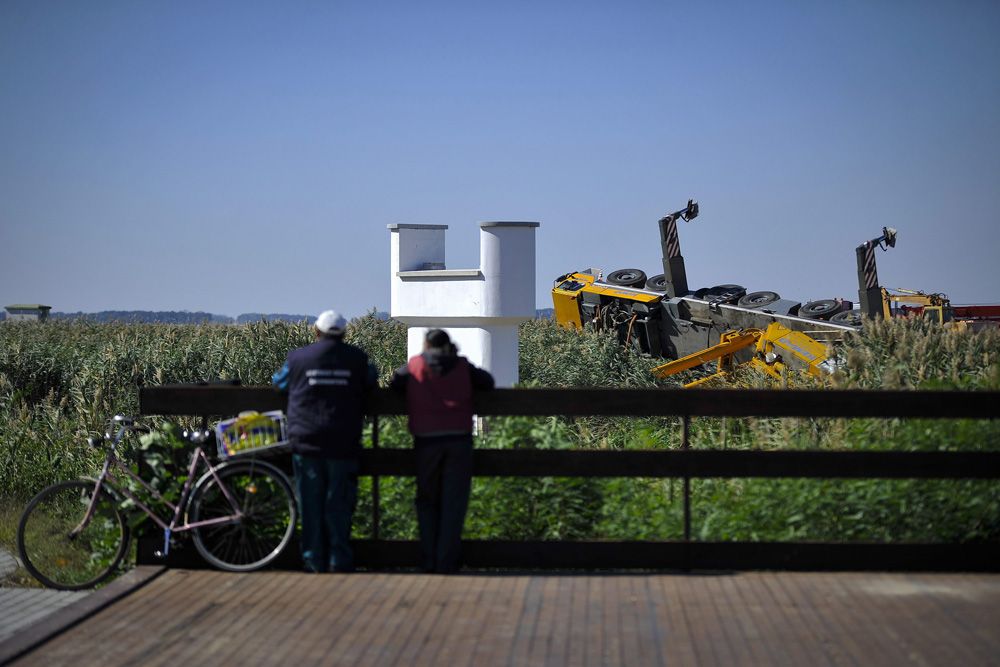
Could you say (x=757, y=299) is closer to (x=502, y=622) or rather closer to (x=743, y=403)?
(x=743, y=403)

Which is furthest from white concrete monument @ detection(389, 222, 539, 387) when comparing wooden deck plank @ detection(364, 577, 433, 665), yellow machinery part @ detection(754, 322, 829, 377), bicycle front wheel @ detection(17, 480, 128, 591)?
wooden deck plank @ detection(364, 577, 433, 665)

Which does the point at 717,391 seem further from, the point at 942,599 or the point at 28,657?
the point at 28,657

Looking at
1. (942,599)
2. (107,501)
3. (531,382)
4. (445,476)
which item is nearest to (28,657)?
(107,501)

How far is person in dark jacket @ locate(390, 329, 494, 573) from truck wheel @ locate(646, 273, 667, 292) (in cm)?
2054

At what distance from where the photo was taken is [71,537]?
8.22 metres

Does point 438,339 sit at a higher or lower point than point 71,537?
higher

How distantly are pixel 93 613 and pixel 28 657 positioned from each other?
0.72m

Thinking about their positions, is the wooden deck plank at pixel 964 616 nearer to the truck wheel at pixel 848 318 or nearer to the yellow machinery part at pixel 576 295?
the truck wheel at pixel 848 318

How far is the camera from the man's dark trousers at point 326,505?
7820 millimetres

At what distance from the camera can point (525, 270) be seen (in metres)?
20.5

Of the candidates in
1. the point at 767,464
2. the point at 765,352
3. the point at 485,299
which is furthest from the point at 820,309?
the point at 767,464

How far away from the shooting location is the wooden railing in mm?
7762

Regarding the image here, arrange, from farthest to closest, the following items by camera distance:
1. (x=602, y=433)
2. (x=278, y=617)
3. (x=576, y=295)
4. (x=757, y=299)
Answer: (x=576, y=295) < (x=757, y=299) < (x=602, y=433) < (x=278, y=617)

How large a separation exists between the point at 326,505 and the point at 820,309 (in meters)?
18.4
